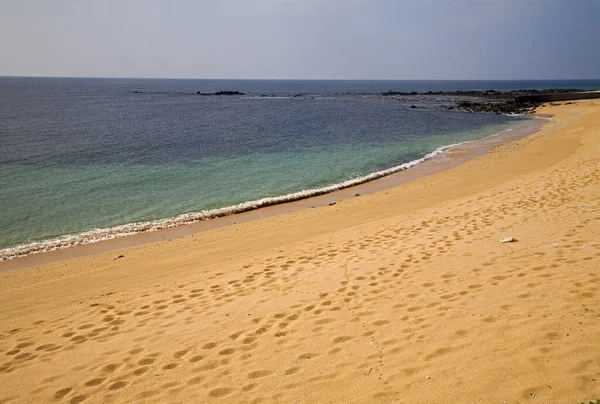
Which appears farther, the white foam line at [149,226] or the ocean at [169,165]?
the ocean at [169,165]

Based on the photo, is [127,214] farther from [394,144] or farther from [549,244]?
[394,144]

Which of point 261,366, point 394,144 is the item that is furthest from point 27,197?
point 394,144

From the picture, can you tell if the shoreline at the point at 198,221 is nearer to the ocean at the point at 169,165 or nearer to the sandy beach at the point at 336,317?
the ocean at the point at 169,165

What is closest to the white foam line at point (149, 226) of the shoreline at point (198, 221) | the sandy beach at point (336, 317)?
the shoreline at point (198, 221)

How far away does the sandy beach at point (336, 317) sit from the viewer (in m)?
4.33

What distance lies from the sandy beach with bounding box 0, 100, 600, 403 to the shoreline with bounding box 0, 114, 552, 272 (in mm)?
1426

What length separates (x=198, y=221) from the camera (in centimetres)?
1535

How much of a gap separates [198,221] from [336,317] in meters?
10.4

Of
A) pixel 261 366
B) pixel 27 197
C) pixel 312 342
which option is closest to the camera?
pixel 261 366

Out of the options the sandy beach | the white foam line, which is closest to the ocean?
the white foam line

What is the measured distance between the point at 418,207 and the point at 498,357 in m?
9.72

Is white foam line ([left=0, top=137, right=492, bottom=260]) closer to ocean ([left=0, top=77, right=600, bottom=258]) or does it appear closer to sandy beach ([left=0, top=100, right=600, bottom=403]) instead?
ocean ([left=0, top=77, right=600, bottom=258])

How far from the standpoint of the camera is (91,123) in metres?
48.0

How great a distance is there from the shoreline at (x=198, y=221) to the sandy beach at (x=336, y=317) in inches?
56.2
